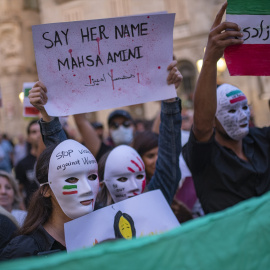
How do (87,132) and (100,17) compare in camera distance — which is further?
(100,17)

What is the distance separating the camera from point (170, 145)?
249cm

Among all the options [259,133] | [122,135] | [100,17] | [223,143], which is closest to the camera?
[223,143]

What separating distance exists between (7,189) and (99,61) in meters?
1.79

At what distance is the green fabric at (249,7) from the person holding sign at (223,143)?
5 cm

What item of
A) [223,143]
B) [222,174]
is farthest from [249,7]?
[222,174]

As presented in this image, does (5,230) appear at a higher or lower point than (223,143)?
lower

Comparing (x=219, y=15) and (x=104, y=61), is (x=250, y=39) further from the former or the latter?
(x=104, y=61)

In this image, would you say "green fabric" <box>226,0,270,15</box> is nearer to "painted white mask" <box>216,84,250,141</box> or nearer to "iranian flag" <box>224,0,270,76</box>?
"iranian flag" <box>224,0,270,76</box>

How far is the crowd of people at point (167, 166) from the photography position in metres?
2.04

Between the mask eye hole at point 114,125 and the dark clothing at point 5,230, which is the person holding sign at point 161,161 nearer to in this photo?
the dark clothing at point 5,230

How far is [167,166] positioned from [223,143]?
1.44 ft

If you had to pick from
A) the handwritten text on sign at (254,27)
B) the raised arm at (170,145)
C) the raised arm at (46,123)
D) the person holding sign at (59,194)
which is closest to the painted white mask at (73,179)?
the person holding sign at (59,194)

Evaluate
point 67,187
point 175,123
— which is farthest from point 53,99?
point 175,123

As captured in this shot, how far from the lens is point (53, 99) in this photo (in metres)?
2.37
